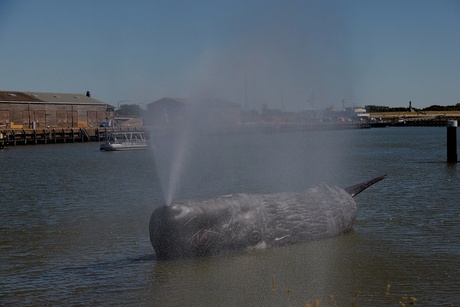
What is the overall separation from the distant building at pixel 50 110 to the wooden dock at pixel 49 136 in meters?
3.78

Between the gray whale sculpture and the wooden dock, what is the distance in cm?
6606

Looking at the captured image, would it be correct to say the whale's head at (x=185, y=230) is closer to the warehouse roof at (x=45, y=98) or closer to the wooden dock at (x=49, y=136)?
the wooden dock at (x=49, y=136)

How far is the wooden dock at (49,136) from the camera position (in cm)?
8212

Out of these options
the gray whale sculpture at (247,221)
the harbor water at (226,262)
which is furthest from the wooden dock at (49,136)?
the gray whale sculpture at (247,221)

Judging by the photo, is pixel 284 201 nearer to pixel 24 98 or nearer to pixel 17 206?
pixel 17 206

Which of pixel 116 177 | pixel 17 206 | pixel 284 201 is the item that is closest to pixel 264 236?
pixel 284 201

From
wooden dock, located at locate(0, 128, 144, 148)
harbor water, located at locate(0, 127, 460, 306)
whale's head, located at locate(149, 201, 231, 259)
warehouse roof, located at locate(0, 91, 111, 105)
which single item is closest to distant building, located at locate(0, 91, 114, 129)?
warehouse roof, located at locate(0, 91, 111, 105)

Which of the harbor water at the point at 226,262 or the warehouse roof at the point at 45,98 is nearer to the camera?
the harbor water at the point at 226,262

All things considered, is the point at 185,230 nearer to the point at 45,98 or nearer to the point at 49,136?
the point at 49,136

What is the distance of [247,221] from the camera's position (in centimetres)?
1284

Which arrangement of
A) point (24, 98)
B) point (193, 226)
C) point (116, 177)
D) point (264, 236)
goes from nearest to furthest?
point (193, 226), point (264, 236), point (116, 177), point (24, 98)

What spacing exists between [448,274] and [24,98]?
88.9 meters

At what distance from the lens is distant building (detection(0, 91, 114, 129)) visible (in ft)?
294

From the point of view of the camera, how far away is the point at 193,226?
12.0 metres
